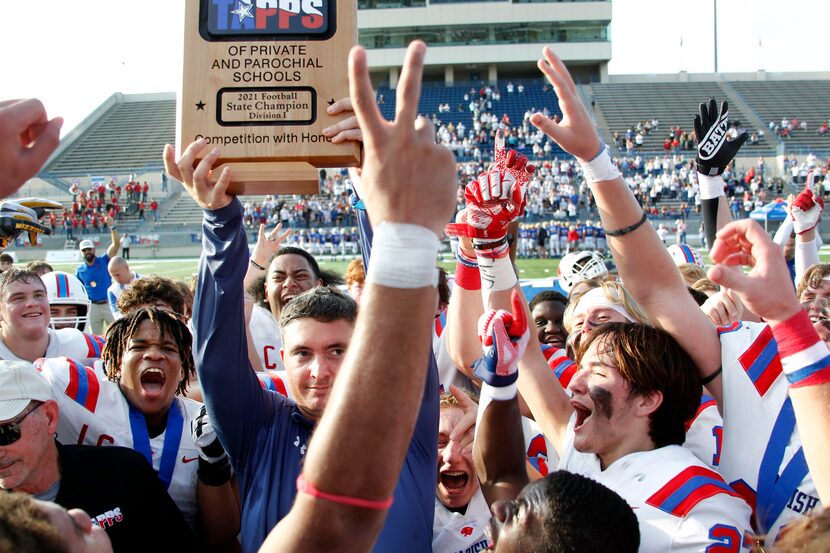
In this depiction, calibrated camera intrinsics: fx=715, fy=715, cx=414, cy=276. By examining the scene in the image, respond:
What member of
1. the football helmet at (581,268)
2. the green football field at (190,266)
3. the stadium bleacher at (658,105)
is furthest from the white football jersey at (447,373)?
the stadium bleacher at (658,105)

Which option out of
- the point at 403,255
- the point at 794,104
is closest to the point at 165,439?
the point at 403,255

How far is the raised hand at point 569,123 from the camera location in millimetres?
2312

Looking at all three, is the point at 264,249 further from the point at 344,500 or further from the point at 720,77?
the point at 720,77

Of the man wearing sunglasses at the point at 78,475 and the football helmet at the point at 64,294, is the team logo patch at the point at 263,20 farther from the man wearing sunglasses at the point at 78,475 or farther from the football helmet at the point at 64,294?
the football helmet at the point at 64,294

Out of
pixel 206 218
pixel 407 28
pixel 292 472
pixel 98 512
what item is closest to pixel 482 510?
pixel 292 472

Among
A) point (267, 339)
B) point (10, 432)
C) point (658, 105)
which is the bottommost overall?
point (267, 339)

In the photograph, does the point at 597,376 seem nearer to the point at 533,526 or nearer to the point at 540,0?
the point at 533,526

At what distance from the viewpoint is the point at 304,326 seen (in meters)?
2.37

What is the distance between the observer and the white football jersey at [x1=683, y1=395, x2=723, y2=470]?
2.56 metres

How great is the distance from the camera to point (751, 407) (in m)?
2.27

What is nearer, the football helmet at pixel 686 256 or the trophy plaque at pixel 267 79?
the trophy plaque at pixel 267 79

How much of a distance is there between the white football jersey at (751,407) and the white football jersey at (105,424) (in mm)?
1895

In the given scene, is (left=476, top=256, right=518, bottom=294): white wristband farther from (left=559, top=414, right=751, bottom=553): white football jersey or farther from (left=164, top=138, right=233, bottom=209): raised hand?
(left=164, top=138, right=233, bottom=209): raised hand

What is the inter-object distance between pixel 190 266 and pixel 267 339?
20.1 meters
